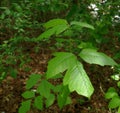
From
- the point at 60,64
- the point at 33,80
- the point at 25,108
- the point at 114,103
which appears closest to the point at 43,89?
the point at 33,80

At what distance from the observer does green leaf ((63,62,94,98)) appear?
1.12m

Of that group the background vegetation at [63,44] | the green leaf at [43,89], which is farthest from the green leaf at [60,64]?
the green leaf at [43,89]

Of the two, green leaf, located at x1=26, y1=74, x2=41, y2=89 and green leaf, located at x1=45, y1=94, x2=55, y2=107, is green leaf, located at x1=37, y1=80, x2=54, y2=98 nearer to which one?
green leaf, located at x1=26, y1=74, x2=41, y2=89

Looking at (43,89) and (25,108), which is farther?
(25,108)

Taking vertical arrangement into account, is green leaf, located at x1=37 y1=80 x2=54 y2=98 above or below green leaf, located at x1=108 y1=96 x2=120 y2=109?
Answer: above

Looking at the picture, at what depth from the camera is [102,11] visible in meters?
3.03

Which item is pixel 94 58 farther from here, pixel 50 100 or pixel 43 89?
pixel 50 100

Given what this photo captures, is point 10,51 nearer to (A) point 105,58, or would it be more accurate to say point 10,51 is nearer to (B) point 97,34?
(B) point 97,34

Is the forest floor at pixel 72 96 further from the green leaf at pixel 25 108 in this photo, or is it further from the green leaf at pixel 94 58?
the green leaf at pixel 94 58

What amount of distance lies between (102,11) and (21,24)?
1269 mm

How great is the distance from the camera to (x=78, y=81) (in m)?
1.13

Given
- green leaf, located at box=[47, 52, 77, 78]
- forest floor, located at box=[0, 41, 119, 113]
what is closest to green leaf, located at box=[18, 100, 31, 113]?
green leaf, located at box=[47, 52, 77, 78]

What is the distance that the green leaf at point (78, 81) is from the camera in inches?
44.1

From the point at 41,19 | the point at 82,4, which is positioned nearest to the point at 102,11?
the point at 82,4
